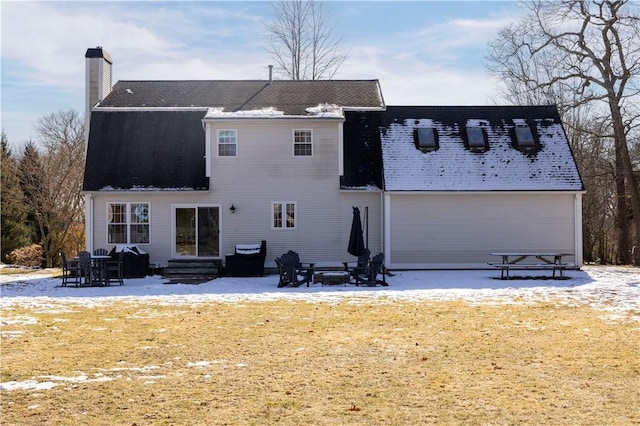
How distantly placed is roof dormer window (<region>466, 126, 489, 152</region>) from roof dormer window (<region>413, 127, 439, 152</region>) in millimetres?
1156

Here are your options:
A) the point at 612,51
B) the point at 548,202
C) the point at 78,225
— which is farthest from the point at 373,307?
the point at 78,225

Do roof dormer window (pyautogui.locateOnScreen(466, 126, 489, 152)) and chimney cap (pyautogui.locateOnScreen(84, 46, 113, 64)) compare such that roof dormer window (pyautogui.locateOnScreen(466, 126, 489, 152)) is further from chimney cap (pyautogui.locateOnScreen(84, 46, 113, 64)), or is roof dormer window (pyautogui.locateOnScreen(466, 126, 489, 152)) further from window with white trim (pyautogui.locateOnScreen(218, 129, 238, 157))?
chimney cap (pyautogui.locateOnScreen(84, 46, 113, 64))

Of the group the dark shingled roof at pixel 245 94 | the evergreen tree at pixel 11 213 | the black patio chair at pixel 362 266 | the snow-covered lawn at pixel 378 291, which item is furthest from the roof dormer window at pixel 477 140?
the evergreen tree at pixel 11 213

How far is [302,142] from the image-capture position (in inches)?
899

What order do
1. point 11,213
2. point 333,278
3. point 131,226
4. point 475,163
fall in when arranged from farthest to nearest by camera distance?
point 11,213
point 475,163
point 131,226
point 333,278

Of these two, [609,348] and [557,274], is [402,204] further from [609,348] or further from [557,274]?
[609,348]

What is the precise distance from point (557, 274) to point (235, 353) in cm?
1466

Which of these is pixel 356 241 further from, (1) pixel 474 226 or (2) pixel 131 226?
(2) pixel 131 226

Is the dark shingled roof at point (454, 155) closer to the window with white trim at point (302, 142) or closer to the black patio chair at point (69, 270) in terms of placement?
the window with white trim at point (302, 142)

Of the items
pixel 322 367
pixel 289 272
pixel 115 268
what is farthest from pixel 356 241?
pixel 322 367

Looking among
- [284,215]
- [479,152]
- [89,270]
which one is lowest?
[89,270]

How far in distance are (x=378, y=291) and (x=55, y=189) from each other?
22.2 meters

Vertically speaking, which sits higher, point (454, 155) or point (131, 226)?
point (454, 155)

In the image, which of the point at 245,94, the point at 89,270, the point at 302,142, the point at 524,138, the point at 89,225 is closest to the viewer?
the point at 89,270
